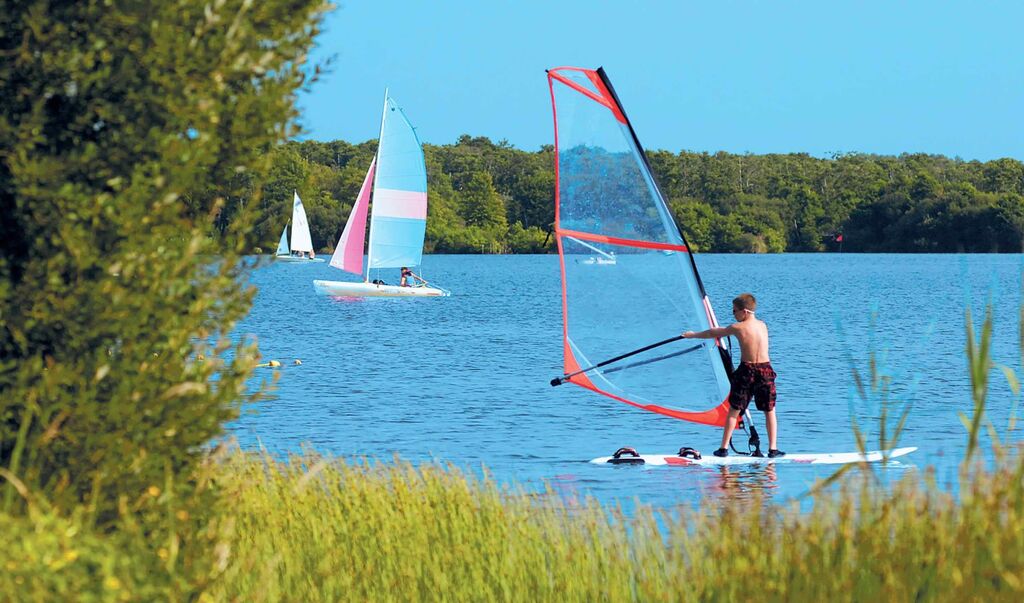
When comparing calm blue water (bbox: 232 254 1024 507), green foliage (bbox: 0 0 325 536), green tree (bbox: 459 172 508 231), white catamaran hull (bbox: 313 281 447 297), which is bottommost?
calm blue water (bbox: 232 254 1024 507)

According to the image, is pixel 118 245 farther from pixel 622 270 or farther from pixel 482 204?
pixel 482 204

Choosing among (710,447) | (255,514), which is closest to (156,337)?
(255,514)

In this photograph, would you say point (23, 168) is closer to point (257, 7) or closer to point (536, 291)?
point (257, 7)

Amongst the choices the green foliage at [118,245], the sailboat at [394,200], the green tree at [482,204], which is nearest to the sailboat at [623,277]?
the green foliage at [118,245]

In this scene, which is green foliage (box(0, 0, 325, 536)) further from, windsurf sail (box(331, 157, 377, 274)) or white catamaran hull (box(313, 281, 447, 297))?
white catamaran hull (box(313, 281, 447, 297))

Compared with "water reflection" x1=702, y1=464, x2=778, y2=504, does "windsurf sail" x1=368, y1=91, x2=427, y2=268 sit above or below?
above

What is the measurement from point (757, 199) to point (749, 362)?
547 feet

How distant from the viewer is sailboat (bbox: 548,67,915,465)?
14.6 metres

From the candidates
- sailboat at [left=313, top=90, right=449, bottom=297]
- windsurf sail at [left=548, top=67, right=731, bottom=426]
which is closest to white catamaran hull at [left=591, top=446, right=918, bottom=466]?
windsurf sail at [left=548, top=67, right=731, bottom=426]

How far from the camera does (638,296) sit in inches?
587

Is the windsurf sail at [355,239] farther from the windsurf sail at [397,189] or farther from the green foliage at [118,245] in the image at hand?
the green foliage at [118,245]

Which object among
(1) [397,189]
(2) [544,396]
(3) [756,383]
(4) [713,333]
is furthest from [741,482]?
(1) [397,189]

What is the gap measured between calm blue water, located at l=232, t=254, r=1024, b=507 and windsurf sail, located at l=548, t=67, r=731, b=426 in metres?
0.33

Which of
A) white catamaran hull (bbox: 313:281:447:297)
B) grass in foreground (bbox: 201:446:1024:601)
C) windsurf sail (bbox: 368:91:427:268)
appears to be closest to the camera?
grass in foreground (bbox: 201:446:1024:601)
